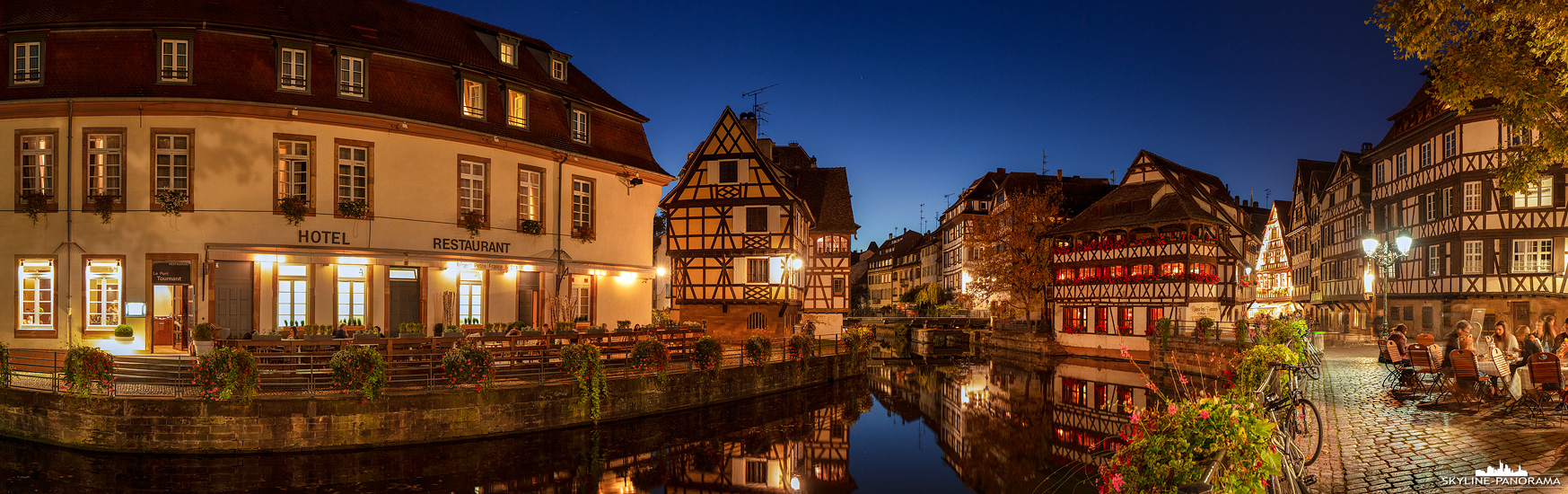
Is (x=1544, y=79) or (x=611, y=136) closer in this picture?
(x=1544, y=79)

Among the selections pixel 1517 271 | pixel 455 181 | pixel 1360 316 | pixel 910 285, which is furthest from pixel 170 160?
pixel 910 285

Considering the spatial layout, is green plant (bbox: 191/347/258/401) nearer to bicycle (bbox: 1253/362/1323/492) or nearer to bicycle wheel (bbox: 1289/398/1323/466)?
bicycle (bbox: 1253/362/1323/492)

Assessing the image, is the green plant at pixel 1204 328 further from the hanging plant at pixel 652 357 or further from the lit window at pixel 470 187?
the lit window at pixel 470 187

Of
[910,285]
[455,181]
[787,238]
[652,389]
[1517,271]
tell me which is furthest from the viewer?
[910,285]

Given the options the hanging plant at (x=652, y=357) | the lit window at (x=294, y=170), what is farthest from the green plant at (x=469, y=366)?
the lit window at (x=294, y=170)

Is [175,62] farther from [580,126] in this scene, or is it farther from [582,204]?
[582,204]

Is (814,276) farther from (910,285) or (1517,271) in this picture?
(910,285)

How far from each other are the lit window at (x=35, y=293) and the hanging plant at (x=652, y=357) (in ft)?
39.4

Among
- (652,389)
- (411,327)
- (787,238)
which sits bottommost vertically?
(652,389)

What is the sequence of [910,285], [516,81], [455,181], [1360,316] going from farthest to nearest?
[910,285] < [1360,316] < [516,81] < [455,181]

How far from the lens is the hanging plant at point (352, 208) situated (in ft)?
61.0

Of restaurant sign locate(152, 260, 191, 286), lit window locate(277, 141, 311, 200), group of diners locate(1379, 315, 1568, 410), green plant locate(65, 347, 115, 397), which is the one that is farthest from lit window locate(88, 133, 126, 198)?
group of diners locate(1379, 315, 1568, 410)

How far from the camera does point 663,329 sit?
21.1 m

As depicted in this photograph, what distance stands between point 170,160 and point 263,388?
6346mm
